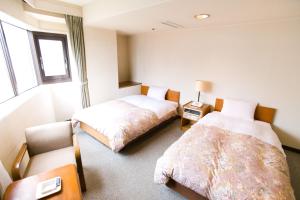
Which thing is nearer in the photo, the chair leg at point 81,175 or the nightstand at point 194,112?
the chair leg at point 81,175

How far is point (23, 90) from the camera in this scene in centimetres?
250

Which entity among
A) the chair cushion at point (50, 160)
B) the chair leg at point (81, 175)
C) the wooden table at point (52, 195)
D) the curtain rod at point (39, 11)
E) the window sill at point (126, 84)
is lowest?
the chair leg at point (81, 175)

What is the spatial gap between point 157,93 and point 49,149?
2.70m

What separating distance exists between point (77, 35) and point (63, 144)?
2230 mm

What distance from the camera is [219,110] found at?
10.3 ft

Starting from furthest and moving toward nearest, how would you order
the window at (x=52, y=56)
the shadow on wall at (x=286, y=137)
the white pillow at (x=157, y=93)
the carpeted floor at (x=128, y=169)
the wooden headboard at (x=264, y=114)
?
1. the white pillow at (x=157, y=93)
2. the window at (x=52, y=56)
3. the wooden headboard at (x=264, y=114)
4. the shadow on wall at (x=286, y=137)
5. the carpeted floor at (x=128, y=169)

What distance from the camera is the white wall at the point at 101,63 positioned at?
10.7ft

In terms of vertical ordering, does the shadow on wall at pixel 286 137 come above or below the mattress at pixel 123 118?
below

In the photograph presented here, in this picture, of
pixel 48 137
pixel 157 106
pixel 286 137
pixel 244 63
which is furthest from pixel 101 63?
pixel 286 137

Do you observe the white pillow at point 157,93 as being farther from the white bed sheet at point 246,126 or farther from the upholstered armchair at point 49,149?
the upholstered armchair at point 49,149

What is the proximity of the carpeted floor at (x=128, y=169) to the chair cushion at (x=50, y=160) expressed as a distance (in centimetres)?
44

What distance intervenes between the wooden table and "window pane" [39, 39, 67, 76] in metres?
2.66

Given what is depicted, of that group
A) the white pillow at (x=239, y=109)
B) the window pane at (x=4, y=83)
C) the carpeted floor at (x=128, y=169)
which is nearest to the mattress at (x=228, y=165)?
the carpeted floor at (x=128, y=169)

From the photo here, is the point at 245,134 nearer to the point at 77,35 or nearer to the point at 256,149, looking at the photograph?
the point at 256,149
